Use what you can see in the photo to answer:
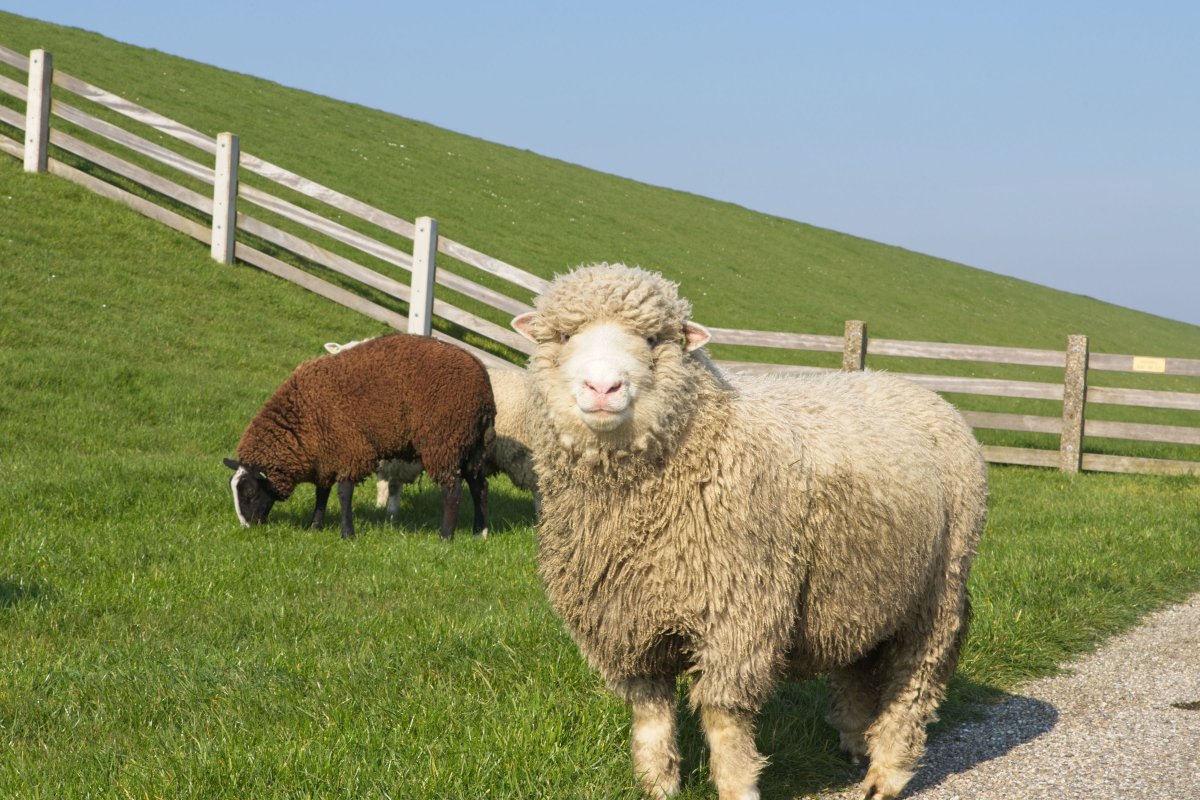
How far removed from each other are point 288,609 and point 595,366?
11.4ft

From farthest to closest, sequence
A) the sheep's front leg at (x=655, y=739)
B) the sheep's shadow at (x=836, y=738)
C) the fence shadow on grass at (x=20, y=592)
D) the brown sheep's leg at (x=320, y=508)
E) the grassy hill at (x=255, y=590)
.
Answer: the brown sheep's leg at (x=320, y=508), the fence shadow on grass at (x=20, y=592), the sheep's shadow at (x=836, y=738), the grassy hill at (x=255, y=590), the sheep's front leg at (x=655, y=739)

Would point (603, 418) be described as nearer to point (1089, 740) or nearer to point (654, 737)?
point (654, 737)

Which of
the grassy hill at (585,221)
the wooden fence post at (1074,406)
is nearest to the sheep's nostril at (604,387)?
the wooden fence post at (1074,406)

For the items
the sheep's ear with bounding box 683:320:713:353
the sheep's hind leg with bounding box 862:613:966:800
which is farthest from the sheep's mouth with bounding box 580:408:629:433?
the sheep's hind leg with bounding box 862:613:966:800

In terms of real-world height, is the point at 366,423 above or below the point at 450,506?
above

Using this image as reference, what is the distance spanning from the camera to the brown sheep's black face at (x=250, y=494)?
334 inches

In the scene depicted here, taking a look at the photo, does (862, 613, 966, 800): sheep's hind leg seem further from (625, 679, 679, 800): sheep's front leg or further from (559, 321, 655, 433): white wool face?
(559, 321, 655, 433): white wool face

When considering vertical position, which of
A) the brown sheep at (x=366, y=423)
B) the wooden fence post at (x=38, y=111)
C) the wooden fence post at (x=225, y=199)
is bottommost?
the brown sheep at (x=366, y=423)

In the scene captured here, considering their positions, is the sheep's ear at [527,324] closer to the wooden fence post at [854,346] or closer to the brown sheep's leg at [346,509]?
the brown sheep's leg at [346,509]

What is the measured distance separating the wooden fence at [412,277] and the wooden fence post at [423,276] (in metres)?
0.01

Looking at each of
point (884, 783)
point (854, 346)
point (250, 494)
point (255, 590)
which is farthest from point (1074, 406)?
point (884, 783)

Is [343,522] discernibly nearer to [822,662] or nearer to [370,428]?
[370,428]

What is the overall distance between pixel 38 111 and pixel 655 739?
15.8 meters

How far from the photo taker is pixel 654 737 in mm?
3811
